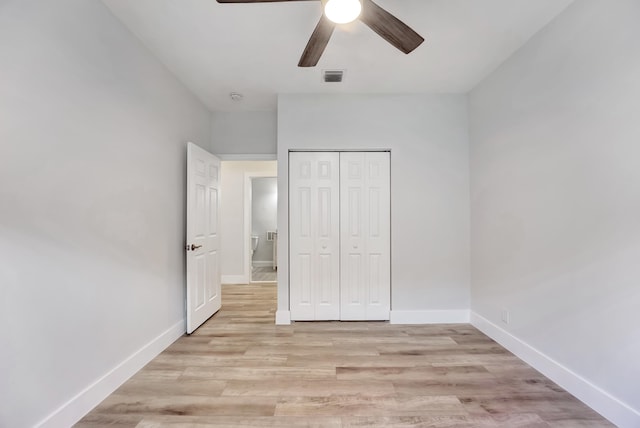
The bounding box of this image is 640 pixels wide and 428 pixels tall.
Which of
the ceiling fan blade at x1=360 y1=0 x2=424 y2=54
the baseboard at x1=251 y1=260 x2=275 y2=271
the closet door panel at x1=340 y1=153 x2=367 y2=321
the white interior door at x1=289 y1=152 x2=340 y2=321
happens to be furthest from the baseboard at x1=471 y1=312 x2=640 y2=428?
the baseboard at x1=251 y1=260 x2=275 y2=271

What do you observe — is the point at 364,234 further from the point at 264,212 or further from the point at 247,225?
the point at 264,212

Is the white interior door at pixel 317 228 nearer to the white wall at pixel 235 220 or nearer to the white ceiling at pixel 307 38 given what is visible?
the white ceiling at pixel 307 38

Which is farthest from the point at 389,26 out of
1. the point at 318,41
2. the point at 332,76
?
the point at 332,76

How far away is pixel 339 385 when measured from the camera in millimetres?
2070

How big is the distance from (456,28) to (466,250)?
7.26ft

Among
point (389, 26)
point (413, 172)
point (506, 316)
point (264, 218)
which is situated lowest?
point (506, 316)

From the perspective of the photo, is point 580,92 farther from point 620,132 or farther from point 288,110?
point 288,110

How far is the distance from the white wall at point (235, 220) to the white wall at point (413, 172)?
7.11 feet

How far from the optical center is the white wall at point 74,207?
139 cm

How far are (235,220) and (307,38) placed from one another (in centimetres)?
370

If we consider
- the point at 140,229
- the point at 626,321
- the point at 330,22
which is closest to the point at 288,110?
the point at 330,22

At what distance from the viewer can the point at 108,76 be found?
1.99 meters

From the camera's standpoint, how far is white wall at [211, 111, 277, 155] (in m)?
3.82

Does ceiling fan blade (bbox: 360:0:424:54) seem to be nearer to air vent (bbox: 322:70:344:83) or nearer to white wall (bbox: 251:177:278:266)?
air vent (bbox: 322:70:344:83)
